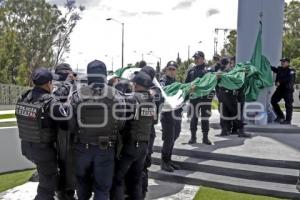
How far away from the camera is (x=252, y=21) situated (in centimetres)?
1097

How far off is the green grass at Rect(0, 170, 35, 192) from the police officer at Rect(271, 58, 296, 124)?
6.39 metres

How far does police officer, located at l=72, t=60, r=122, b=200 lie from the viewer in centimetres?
474

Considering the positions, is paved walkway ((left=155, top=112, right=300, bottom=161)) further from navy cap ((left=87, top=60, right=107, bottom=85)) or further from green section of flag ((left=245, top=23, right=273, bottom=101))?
navy cap ((left=87, top=60, right=107, bottom=85))

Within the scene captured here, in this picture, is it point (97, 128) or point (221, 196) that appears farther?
point (221, 196)

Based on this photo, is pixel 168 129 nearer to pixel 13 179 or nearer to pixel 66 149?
pixel 66 149

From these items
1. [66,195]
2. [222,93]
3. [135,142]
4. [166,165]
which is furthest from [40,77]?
[222,93]

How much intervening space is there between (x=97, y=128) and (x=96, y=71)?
0.64 metres

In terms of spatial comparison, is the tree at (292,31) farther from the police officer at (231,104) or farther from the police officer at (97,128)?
the police officer at (97,128)

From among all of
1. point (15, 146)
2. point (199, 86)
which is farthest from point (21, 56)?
point (199, 86)

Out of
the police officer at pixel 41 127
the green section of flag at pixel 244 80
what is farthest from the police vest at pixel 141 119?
the green section of flag at pixel 244 80

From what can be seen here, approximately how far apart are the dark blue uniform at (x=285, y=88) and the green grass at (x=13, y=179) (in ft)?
20.9

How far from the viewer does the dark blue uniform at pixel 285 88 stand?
10.8 meters

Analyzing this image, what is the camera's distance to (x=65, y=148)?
5094 mm

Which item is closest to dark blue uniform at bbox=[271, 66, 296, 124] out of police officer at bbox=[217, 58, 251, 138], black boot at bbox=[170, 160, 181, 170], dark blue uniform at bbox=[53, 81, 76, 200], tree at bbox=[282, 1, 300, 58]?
police officer at bbox=[217, 58, 251, 138]
